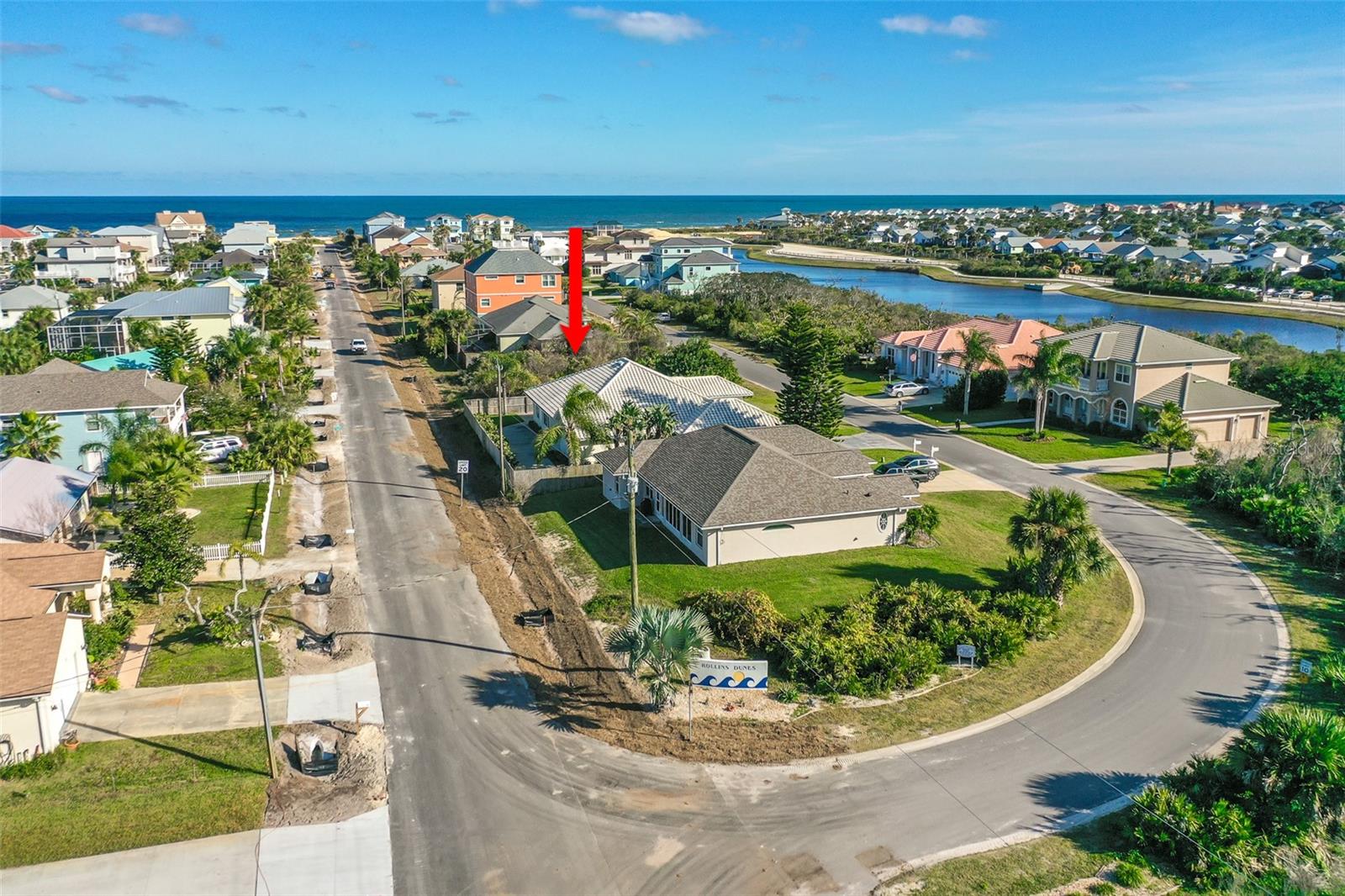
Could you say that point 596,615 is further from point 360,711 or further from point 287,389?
point 287,389

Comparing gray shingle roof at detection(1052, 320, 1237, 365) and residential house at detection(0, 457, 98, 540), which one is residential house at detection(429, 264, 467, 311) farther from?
gray shingle roof at detection(1052, 320, 1237, 365)

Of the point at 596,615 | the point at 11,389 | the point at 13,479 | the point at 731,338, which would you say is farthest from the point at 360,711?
the point at 731,338

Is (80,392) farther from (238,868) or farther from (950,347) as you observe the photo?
(950,347)

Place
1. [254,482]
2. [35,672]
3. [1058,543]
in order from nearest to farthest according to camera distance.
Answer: [35,672] → [1058,543] → [254,482]

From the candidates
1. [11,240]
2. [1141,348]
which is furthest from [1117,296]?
[11,240]

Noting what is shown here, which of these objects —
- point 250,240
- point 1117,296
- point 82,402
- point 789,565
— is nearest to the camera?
point 789,565

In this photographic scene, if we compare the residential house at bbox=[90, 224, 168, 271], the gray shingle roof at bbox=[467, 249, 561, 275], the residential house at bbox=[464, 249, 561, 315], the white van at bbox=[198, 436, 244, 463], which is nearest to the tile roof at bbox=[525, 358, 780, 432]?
the white van at bbox=[198, 436, 244, 463]

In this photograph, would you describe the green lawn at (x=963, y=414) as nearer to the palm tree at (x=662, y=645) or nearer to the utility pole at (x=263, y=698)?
the palm tree at (x=662, y=645)
